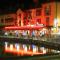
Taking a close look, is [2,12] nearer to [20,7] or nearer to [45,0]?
[20,7]

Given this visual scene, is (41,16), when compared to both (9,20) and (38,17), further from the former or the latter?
(9,20)

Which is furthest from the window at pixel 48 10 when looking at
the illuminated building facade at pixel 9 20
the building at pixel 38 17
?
the illuminated building facade at pixel 9 20

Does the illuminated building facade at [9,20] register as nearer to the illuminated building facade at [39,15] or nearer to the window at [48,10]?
the illuminated building facade at [39,15]

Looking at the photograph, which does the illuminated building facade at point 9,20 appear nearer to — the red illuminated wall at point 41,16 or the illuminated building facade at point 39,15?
the illuminated building facade at point 39,15

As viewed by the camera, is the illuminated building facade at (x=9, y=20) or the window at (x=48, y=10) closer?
the window at (x=48, y=10)

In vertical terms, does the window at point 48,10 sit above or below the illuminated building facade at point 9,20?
above

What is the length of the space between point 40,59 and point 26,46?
2.50m

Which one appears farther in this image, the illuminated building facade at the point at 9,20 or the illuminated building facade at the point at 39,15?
the illuminated building facade at the point at 9,20

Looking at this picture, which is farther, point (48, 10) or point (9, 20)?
point (9, 20)

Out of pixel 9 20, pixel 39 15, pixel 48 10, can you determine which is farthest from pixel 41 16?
pixel 9 20

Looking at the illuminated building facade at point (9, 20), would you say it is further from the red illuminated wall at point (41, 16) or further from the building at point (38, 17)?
the red illuminated wall at point (41, 16)

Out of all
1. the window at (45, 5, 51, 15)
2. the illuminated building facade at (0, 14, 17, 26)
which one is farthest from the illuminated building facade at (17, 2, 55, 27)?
the illuminated building facade at (0, 14, 17, 26)

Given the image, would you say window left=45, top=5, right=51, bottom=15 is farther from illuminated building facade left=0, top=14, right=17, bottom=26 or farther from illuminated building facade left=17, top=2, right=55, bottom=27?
illuminated building facade left=0, top=14, right=17, bottom=26

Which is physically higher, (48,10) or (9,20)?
(48,10)
